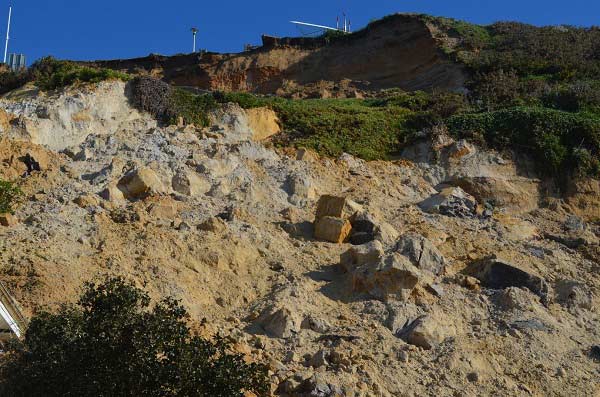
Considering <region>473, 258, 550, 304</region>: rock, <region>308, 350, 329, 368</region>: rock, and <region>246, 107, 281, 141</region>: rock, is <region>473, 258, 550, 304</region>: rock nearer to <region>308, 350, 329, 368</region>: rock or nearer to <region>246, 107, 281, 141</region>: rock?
<region>308, 350, 329, 368</region>: rock

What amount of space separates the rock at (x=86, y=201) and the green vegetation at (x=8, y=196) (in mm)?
859

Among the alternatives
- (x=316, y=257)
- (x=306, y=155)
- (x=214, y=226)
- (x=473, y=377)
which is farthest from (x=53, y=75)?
(x=473, y=377)

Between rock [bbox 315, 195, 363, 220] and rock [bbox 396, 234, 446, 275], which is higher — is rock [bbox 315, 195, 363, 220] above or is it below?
above

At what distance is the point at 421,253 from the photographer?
12.6m

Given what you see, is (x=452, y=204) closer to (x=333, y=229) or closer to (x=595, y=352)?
(x=333, y=229)

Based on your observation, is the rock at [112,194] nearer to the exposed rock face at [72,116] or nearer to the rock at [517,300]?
the exposed rock face at [72,116]

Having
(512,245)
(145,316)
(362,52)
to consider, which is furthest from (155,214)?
(362,52)

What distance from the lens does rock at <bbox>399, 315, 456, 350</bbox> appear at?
11.0m

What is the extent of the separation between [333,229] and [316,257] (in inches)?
26.6

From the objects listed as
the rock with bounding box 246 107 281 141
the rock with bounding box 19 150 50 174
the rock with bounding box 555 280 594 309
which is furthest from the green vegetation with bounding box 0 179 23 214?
the rock with bounding box 555 280 594 309

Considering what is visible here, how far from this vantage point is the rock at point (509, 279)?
1265 cm

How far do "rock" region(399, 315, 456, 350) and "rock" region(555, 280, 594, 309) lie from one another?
2403 mm

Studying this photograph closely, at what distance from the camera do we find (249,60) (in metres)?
29.5

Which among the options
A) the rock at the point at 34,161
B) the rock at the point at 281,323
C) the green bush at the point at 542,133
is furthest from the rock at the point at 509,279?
the rock at the point at 34,161
